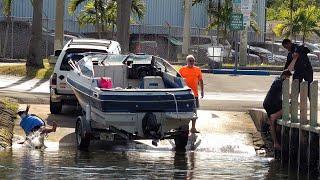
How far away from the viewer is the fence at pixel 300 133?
1450 centimetres

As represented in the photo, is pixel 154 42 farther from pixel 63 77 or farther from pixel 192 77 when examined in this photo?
pixel 192 77

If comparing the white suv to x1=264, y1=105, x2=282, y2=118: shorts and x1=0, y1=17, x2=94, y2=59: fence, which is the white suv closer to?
x1=264, y1=105, x2=282, y2=118: shorts

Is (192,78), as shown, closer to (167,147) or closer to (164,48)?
(167,147)

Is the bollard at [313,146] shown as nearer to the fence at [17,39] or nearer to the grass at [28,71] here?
the grass at [28,71]

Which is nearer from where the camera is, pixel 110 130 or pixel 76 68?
pixel 110 130

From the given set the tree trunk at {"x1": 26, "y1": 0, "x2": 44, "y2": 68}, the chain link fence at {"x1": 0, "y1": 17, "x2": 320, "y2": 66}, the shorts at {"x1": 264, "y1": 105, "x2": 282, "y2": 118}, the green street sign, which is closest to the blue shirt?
the shorts at {"x1": 264, "y1": 105, "x2": 282, "y2": 118}

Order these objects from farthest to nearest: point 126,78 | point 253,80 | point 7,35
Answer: point 7,35 → point 253,80 → point 126,78

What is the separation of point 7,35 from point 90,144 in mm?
27697

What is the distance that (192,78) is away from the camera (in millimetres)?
18500

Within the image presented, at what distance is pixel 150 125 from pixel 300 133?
111 inches

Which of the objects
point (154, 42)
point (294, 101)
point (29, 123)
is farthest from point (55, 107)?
point (154, 42)

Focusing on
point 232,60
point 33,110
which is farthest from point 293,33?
point 33,110

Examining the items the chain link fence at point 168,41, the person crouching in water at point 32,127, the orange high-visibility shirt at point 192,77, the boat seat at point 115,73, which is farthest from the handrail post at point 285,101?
the chain link fence at point 168,41

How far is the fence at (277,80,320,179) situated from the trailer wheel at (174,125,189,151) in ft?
6.27
